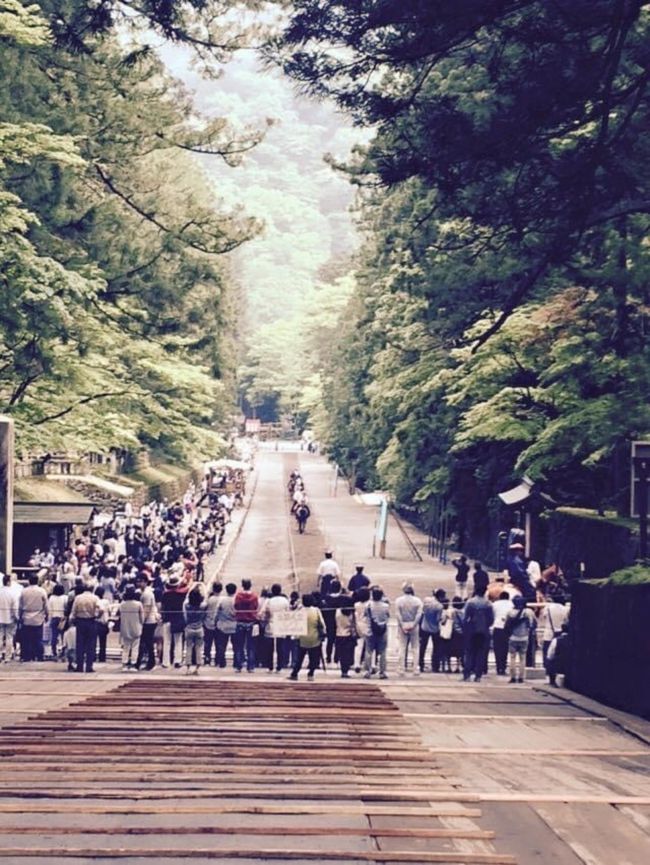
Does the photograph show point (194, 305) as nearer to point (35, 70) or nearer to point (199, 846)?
point (35, 70)

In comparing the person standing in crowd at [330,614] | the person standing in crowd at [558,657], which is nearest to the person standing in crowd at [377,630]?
the person standing in crowd at [330,614]

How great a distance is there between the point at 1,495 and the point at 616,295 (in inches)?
456

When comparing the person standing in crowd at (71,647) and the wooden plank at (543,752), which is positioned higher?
the person standing in crowd at (71,647)

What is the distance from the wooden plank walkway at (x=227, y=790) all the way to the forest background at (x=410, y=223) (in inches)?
193

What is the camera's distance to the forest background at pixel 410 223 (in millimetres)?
13406

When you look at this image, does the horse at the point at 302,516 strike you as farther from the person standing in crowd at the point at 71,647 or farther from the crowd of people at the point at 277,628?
the person standing in crowd at the point at 71,647

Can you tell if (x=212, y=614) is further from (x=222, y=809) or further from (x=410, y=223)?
(x=410, y=223)

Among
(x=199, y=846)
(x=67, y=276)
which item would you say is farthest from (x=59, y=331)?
(x=199, y=846)

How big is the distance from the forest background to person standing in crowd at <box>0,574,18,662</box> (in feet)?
21.2

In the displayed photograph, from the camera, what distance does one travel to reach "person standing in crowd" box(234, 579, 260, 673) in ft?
63.7

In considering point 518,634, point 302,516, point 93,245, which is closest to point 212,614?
point 518,634

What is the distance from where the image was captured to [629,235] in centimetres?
2305

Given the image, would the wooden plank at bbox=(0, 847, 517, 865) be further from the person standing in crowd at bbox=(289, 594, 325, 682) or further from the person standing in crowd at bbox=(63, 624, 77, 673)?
the person standing in crowd at bbox=(63, 624, 77, 673)

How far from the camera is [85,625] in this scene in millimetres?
19078
